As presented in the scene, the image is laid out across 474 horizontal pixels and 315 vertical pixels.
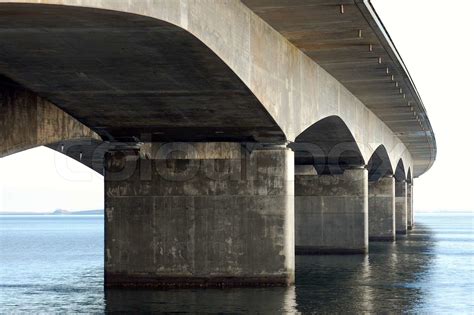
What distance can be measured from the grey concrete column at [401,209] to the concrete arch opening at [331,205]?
37.3 meters

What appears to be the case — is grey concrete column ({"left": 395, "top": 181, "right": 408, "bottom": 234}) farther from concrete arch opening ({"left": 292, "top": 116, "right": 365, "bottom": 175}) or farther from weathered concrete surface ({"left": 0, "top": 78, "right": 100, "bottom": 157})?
weathered concrete surface ({"left": 0, "top": 78, "right": 100, "bottom": 157})

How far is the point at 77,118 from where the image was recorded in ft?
99.3

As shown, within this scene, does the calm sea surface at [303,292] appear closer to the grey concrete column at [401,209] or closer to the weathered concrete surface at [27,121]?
the weathered concrete surface at [27,121]

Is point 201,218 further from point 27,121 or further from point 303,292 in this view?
point 27,121

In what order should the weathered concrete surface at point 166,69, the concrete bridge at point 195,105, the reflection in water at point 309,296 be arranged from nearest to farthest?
the weathered concrete surface at point 166,69
the concrete bridge at point 195,105
the reflection in water at point 309,296

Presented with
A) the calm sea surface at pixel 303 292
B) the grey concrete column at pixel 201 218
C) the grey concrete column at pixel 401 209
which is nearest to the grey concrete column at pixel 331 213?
the calm sea surface at pixel 303 292

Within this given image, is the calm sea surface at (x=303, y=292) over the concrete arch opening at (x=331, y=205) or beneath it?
beneath

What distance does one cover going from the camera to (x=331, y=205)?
55.4 metres

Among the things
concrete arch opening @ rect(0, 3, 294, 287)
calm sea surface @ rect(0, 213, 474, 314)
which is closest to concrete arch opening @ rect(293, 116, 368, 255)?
calm sea surface @ rect(0, 213, 474, 314)

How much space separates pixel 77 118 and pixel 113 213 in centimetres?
497

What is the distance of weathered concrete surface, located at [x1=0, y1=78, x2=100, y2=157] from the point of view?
28.3m

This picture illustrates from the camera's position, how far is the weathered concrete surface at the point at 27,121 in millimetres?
28297

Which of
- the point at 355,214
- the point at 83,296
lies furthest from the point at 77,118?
the point at 355,214

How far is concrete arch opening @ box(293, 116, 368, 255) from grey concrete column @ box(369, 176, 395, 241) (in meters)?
19.3
